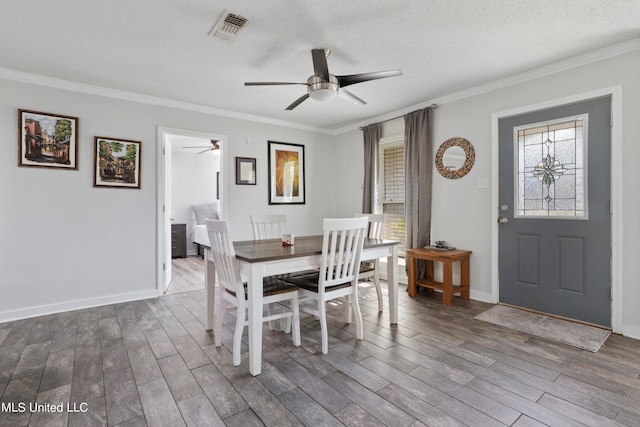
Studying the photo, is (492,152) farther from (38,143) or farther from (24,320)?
(24,320)

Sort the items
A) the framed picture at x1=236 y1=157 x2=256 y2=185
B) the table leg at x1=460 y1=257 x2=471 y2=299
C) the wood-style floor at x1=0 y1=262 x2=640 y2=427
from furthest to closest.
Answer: the framed picture at x1=236 y1=157 x2=256 y2=185, the table leg at x1=460 y1=257 x2=471 y2=299, the wood-style floor at x1=0 y1=262 x2=640 y2=427

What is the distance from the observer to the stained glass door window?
2.95m

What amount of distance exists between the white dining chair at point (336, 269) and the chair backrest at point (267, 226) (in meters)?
1.06

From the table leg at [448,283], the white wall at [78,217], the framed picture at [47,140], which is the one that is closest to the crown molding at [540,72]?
the table leg at [448,283]

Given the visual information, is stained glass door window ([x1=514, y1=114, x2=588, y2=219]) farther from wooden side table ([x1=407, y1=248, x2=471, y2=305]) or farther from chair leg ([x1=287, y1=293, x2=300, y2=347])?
chair leg ([x1=287, y1=293, x2=300, y2=347])

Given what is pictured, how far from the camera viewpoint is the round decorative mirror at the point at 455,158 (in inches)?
148

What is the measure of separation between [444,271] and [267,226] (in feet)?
6.84

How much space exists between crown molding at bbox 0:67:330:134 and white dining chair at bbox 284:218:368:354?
2855mm

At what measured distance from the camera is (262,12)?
2.21 m

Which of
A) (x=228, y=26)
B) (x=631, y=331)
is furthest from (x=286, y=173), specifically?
(x=631, y=331)

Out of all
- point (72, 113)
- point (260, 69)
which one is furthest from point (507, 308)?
point (72, 113)

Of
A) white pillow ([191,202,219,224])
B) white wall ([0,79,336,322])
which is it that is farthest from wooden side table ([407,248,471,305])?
white pillow ([191,202,219,224])

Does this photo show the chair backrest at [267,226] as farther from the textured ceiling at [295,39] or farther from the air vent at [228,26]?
the air vent at [228,26]

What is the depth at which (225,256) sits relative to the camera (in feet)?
7.54
